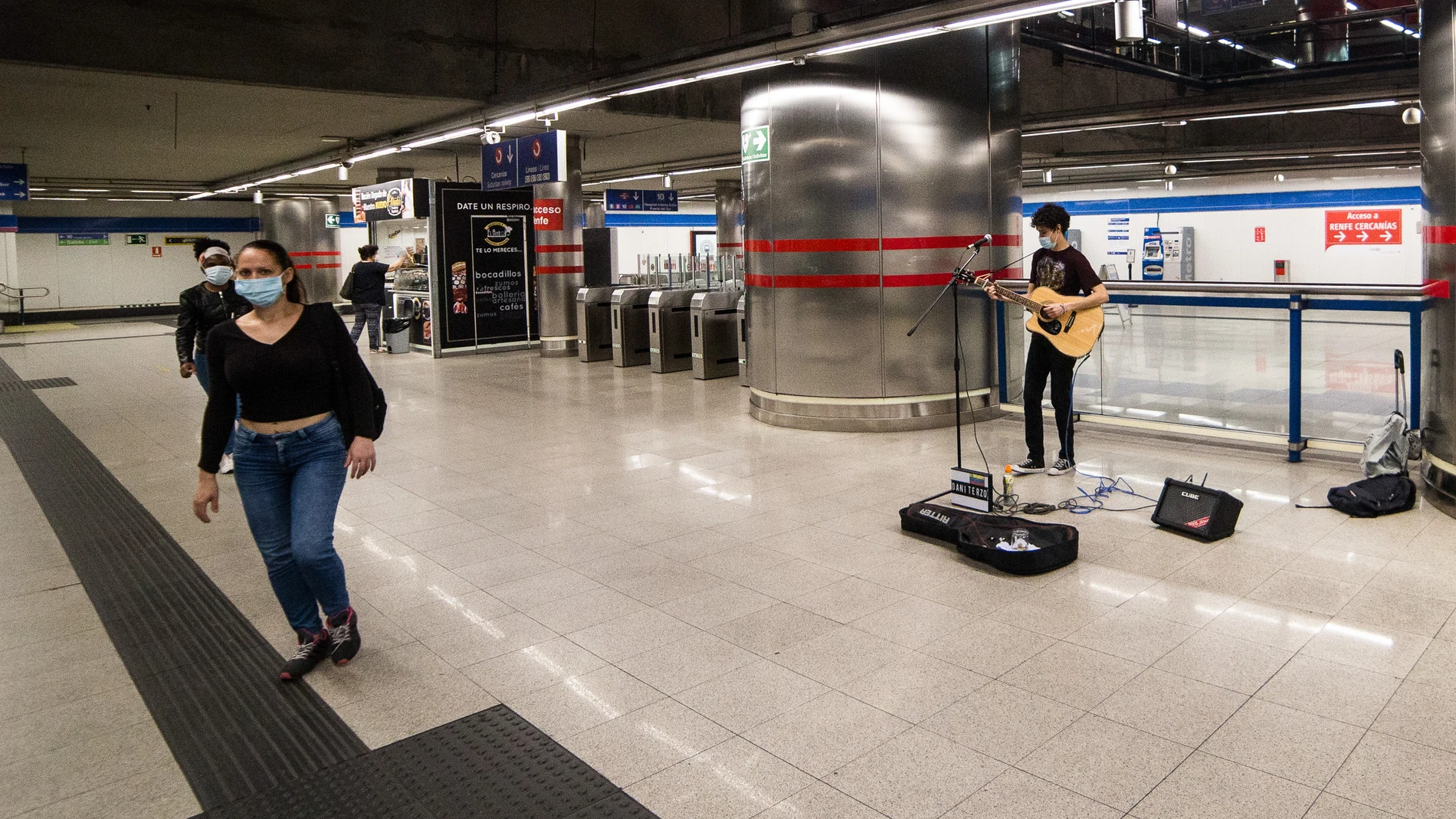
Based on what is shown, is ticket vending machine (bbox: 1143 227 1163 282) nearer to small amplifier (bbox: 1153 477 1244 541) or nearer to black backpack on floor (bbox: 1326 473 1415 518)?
black backpack on floor (bbox: 1326 473 1415 518)

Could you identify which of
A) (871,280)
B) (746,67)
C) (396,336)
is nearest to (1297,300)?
(871,280)

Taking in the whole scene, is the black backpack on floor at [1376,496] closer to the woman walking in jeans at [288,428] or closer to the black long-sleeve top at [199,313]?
the woman walking in jeans at [288,428]

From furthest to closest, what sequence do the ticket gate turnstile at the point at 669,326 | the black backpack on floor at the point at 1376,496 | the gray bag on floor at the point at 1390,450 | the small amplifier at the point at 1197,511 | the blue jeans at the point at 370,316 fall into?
the blue jeans at the point at 370,316, the ticket gate turnstile at the point at 669,326, the gray bag on floor at the point at 1390,450, the black backpack on floor at the point at 1376,496, the small amplifier at the point at 1197,511

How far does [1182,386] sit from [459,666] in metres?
7.05

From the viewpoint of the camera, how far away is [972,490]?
16.3 feet

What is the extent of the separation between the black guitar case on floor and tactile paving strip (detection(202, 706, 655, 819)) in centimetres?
228

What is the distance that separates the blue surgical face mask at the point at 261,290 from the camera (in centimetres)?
327

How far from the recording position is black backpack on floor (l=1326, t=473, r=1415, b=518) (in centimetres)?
511

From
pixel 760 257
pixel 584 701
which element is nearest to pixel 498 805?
pixel 584 701

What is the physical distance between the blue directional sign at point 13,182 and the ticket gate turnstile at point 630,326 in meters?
10.2

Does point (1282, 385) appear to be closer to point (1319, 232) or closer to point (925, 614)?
point (925, 614)

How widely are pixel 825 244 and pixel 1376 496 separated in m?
4.17

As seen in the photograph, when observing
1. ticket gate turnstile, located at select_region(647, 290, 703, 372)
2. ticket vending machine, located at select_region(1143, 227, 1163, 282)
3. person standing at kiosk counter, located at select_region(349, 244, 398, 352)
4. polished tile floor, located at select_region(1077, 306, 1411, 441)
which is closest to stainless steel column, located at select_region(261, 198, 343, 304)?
person standing at kiosk counter, located at select_region(349, 244, 398, 352)

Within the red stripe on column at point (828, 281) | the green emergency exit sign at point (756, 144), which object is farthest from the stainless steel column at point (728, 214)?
the red stripe on column at point (828, 281)
